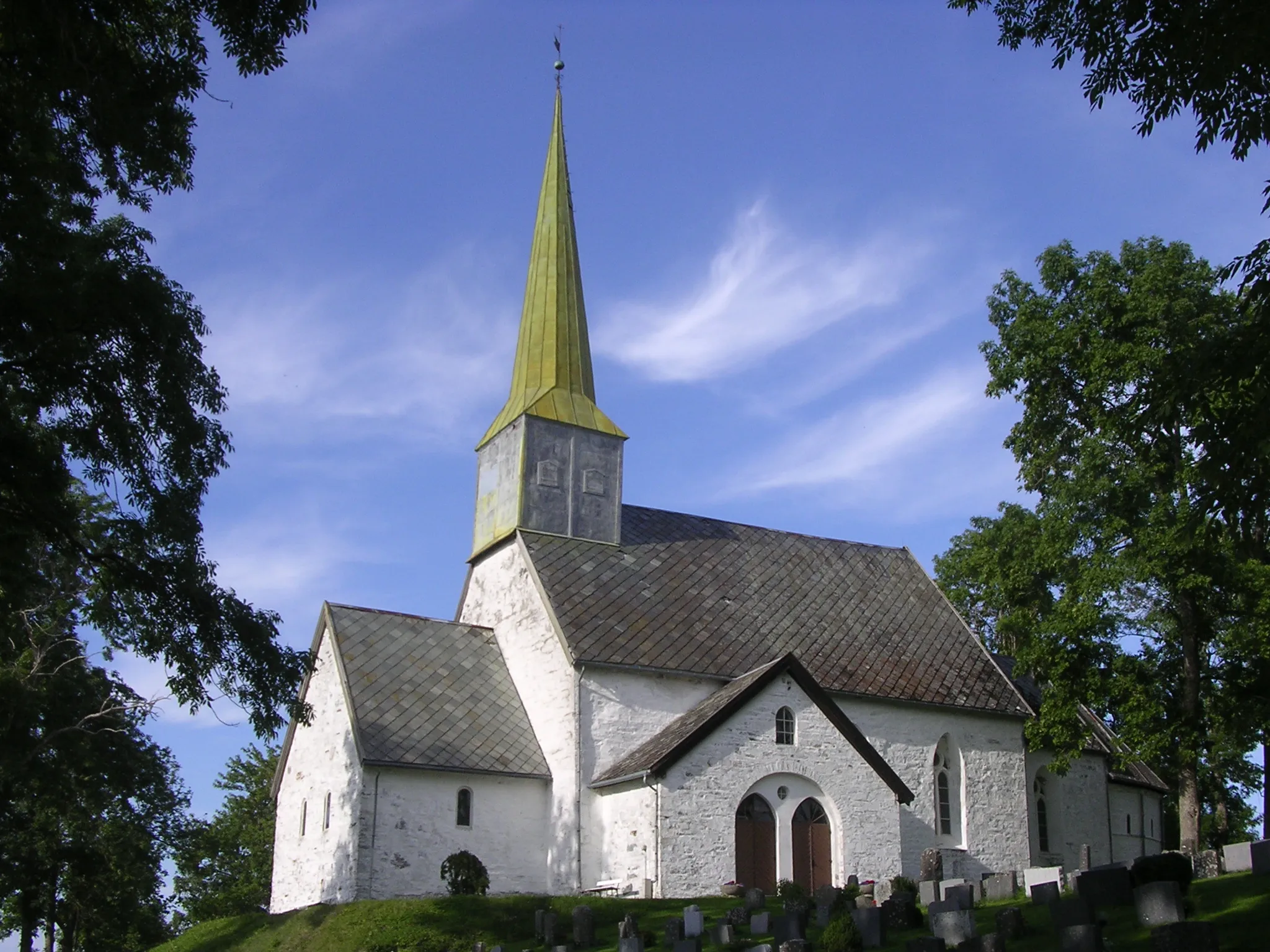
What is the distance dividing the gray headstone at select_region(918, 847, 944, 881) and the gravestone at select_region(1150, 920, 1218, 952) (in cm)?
1118

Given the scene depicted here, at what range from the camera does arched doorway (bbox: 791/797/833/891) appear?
74.3 feet

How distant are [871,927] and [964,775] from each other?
12603 millimetres

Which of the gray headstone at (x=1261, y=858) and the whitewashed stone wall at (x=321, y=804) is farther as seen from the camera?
the whitewashed stone wall at (x=321, y=804)

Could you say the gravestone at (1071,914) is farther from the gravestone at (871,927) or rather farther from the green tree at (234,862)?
the green tree at (234,862)

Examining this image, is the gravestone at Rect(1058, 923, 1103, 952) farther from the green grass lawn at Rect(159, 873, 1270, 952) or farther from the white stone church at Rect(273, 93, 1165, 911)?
the white stone church at Rect(273, 93, 1165, 911)

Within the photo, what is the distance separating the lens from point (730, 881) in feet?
71.7

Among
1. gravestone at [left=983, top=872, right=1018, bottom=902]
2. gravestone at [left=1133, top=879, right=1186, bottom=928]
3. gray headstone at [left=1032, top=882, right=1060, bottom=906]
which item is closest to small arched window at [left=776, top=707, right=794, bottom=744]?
gravestone at [left=983, top=872, right=1018, bottom=902]

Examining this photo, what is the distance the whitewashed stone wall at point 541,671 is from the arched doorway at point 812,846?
3.92 metres

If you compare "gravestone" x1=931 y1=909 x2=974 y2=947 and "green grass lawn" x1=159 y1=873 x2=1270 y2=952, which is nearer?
"gravestone" x1=931 y1=909 x2=974 y2=947

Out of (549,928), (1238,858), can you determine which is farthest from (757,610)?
(1238,858)

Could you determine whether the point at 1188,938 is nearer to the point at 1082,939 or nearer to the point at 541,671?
the point at 1082,939

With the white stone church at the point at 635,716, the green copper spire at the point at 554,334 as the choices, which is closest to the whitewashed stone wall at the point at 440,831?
the white stone church at the point at 635,716

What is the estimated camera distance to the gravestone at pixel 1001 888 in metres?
17.7

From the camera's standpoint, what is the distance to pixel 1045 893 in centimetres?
1534
